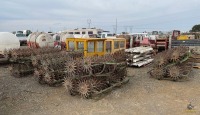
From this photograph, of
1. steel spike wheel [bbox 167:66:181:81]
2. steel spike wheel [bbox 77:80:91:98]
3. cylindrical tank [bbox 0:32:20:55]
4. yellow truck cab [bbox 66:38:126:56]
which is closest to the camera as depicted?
steel spike wheel [bbox 77:80:91:98]

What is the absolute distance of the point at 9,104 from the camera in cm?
657

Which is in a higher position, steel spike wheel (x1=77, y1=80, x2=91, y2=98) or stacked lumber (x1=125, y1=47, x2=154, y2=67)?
stacked lumber (x1=125, y1=47, x2=154, y2=67)

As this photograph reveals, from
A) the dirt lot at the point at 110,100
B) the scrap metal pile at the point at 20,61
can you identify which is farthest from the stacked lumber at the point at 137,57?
the scrap metal pile at the point at 20,61

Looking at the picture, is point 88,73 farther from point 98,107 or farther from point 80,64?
point 98,107

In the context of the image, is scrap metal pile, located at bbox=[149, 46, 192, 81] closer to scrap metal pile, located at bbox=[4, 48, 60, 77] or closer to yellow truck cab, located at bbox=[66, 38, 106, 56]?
yellow truck cab, located at bbox=[66, 38, 106, 56]

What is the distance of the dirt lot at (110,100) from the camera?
604 cm

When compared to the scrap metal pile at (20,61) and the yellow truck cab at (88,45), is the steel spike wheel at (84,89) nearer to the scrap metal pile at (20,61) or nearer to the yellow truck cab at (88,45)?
the yellow truck cab at (88,45)

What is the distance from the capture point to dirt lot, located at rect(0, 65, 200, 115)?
604cm

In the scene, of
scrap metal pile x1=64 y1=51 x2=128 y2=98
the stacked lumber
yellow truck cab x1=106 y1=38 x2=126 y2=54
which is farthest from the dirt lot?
the stacked lumber

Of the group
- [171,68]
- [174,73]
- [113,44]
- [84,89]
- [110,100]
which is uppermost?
[113,44]

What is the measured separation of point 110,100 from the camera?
695cm

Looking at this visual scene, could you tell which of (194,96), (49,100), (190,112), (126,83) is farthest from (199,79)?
(49,100)

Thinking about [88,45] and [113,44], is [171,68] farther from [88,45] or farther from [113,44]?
[113,44]

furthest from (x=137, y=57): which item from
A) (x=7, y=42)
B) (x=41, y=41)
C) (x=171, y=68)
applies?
(x=41, y=41)
